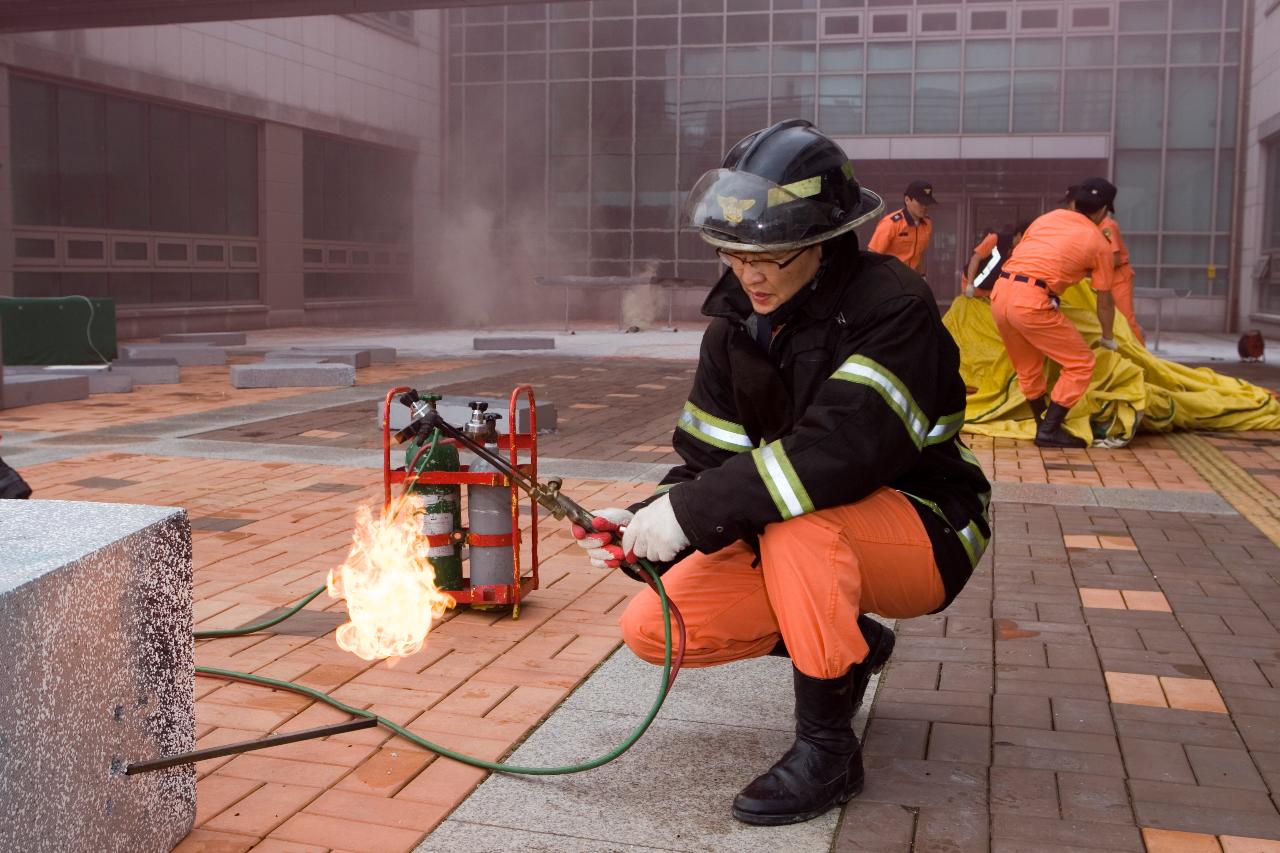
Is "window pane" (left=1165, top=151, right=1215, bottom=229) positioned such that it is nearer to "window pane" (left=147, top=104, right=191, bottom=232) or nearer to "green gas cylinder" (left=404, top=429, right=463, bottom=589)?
"window pane" (left=147, top=104, right=191, bottom=232)

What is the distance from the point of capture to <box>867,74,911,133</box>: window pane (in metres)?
27.8

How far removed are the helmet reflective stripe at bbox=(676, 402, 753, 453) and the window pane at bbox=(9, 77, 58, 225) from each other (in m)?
17.5

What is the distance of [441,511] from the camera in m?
4.50

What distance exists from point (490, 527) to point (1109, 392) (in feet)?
20.0

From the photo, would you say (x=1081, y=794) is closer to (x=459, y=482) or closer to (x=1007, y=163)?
(x=459, y=482)

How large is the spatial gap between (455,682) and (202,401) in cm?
814

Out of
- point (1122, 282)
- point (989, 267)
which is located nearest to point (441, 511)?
point (989, 267)

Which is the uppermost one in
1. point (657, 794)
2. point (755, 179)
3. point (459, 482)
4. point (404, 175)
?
point (404, 175)

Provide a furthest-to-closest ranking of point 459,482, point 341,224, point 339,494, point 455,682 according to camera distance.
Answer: point 341,224
point 339,494
point 459,482
point 455,682

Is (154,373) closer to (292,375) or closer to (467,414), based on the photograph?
(292,375)

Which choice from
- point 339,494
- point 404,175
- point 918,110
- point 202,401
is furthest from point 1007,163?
point 339,494

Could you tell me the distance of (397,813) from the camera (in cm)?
296

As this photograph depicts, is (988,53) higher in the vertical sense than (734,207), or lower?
higher

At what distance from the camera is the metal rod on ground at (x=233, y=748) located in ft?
8.59
